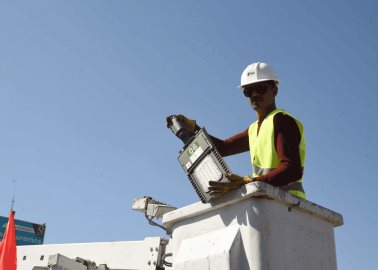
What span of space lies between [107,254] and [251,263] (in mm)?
2529

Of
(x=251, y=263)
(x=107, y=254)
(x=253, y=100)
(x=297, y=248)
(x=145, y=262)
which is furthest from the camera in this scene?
(x=107, y=254)

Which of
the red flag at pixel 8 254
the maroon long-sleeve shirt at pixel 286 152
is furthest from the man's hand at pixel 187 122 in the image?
the red flag at pixel 8 254

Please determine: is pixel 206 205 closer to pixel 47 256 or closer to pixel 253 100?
pixel 253 100

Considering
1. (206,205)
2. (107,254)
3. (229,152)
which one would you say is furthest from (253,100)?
(107,254)

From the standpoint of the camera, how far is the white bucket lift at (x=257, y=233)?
225cm

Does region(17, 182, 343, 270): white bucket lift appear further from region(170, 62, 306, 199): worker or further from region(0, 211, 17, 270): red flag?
region(0, 211, 17, 270): red flag

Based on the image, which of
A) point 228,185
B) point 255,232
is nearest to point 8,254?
point 228,185

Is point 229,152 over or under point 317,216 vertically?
over

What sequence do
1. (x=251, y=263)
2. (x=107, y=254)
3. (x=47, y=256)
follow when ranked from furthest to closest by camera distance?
1. (x=47, y=256)
2. (x=107, y=254)
3. (x=251, y=263)

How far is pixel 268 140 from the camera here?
2.97m

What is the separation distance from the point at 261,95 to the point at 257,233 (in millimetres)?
1258

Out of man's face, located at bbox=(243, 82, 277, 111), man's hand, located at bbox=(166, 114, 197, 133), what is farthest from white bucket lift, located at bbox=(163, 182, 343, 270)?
man's hand, located at bbox=(166, 114, 197, 133)

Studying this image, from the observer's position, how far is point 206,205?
260 centimetres

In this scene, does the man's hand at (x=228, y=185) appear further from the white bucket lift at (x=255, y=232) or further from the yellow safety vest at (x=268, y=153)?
the yellow safety vest at (x=268, y=153)
